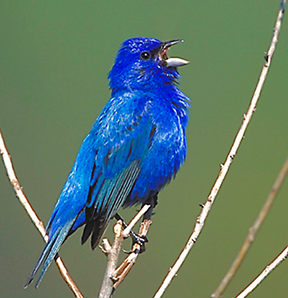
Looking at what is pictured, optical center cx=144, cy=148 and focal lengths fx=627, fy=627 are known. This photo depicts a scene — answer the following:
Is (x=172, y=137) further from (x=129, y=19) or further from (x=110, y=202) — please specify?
(x=129, y=19)

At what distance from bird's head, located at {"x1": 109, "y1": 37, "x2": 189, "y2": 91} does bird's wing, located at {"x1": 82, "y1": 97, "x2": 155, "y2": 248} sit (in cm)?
30

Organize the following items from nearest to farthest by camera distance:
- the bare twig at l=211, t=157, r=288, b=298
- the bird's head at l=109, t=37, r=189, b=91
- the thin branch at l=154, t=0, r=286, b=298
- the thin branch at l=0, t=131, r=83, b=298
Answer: the bare twig at l=211, t=157, r=288, b=298
the thin branch at l=154, t=0, r=286, b=298
the thin branch at l=0, t=131, r=83, b=298
the bird's head at l=109, t=37, r=189, b=91

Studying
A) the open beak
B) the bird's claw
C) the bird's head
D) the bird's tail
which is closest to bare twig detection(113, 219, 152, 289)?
the bird's claw

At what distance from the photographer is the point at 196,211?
19.9 feet

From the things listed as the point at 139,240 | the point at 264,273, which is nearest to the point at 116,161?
the point at 139,240

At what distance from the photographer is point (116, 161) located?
3.62 m

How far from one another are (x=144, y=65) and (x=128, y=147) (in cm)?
65

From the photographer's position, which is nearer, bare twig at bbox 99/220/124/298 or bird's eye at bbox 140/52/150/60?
bare twig at bbox 99/220/124/298

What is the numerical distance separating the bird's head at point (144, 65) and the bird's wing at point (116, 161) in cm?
30

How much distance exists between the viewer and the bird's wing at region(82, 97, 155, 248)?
3441mm

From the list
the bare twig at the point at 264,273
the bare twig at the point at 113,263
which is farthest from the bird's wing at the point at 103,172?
the bare twig at the point at 264,273

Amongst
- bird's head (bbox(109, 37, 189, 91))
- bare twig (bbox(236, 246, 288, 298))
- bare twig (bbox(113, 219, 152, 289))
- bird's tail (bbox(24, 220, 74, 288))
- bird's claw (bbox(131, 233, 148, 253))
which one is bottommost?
bird's tail (bbox(24, 220, 74, 288))

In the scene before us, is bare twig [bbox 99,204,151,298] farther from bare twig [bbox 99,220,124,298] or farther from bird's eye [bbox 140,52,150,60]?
bird's eye [bbox 140,52,150,60]

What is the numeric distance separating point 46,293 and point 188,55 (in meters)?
2.60
